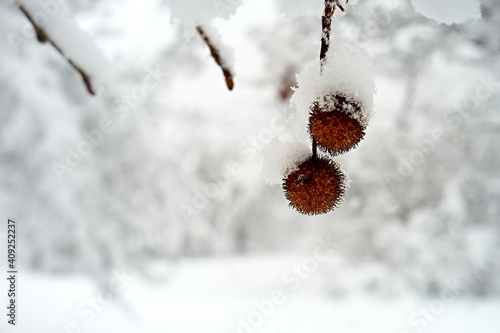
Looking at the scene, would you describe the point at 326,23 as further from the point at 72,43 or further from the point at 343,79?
the point at 72,43

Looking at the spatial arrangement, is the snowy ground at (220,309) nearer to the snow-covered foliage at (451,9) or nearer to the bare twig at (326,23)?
the bare twig at (326,23)

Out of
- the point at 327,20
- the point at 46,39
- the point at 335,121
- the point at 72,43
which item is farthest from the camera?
the point at 72,43

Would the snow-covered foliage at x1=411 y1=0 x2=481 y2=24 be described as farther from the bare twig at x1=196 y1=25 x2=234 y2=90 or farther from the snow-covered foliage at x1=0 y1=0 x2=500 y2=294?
the snow-covered foliage at x1=0 y1=0 x2=500 y2=294

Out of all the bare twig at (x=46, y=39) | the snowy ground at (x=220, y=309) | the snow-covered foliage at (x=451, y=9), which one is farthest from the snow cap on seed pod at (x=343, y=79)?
the snowy ground at (x=220, y=309)

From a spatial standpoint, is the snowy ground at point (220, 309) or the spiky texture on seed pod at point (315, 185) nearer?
the spiky texture on seed pod at point (315, 185)

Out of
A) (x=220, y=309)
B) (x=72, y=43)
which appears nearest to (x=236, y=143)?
(x=220, y=309)

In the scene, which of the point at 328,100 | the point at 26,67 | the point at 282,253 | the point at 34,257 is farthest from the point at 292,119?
the point at 282,253

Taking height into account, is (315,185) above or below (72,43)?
below
